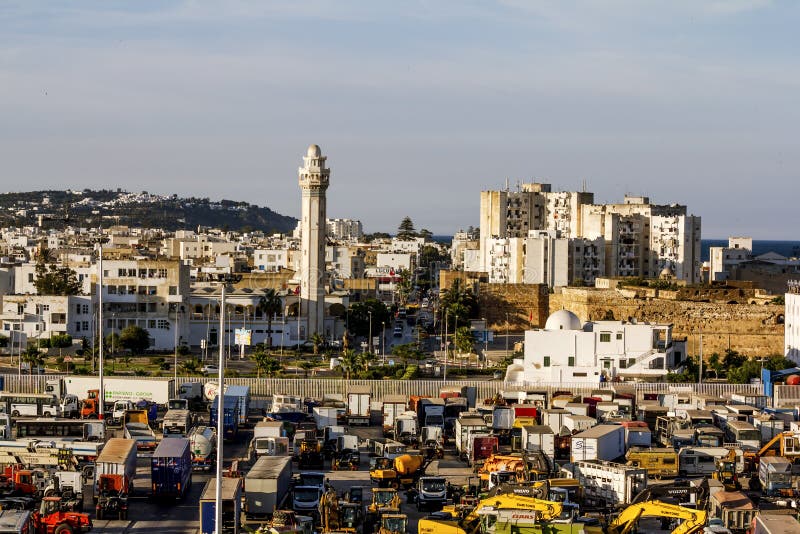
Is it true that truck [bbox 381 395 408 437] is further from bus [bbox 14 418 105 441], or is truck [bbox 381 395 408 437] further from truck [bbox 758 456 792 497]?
truck [bbox 758 456 792 497]

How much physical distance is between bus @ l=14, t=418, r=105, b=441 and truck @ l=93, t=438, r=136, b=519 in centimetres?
656

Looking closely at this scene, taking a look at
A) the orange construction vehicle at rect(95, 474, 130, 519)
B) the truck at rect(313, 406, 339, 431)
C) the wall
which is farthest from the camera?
the wall

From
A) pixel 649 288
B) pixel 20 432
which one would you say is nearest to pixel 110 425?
pixel 20 432

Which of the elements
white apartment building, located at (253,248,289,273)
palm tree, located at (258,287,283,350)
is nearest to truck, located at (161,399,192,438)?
palm tree, located at (258,287,283,350)

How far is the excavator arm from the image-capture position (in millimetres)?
31188

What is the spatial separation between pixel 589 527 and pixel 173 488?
11.1 metres

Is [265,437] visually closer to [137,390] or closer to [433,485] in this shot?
[433,485]

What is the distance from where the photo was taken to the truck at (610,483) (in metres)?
35.6

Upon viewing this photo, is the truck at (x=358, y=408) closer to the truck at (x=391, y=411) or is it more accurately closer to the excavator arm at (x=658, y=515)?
the truck at (x=391, y=411)

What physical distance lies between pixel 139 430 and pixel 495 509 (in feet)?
57.3

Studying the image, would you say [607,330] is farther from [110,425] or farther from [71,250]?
[71,250]

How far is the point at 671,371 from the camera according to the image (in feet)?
202

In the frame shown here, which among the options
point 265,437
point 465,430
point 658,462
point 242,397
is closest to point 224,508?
point 265,437

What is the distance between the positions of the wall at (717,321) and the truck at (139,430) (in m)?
38.2
